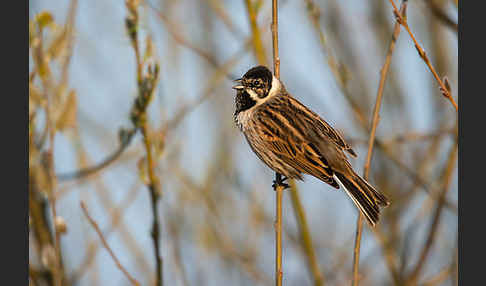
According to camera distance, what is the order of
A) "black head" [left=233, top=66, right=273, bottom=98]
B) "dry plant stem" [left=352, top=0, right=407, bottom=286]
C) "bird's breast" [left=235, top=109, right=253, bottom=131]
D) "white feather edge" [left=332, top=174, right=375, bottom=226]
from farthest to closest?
"bird's breast" [left=235, top=109, right=253, bottom=131]
"black head" [left=233, top=66, right=273, bottom=98]
"white feather edge" [left=332, top=174, right=375, bottom=226]
"dry plant stem" [left=352, top=0, right=407, bottom=286]

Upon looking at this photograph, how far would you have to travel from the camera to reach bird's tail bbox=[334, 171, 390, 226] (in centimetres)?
346

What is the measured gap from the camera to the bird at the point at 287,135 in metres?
3.91

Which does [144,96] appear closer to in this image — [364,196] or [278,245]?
[278,245]

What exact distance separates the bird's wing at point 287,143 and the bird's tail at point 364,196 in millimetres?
188

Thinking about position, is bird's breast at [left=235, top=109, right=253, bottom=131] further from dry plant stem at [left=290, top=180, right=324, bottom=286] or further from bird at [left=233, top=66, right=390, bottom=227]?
dry plant stem at [left=290, top=180, right=324, bottom=286]

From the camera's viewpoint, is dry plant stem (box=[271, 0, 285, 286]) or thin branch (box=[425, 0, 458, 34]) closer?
dry plant stem (box=[271, 0, 285, 286])

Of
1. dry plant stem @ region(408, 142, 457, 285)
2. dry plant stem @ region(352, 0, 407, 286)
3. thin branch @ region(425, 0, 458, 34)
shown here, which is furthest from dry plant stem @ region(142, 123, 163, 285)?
thin branch @ region(425, 0, 458, 34)

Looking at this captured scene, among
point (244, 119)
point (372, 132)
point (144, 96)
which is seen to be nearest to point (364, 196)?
point (372, 132)

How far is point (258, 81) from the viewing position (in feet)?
13.1

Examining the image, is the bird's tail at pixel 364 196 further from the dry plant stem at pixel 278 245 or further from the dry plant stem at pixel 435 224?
the dry plant stem at pixel 278 245

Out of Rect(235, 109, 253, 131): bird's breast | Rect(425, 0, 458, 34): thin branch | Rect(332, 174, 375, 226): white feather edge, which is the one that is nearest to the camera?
Rect(332, 174, 375, 226): white feather edge

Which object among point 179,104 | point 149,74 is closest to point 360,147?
point 179,104

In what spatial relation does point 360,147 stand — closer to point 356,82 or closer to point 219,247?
point 356,82

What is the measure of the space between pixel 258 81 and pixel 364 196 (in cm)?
112
